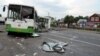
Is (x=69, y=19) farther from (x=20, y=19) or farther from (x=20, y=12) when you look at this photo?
(x=20, y=12)

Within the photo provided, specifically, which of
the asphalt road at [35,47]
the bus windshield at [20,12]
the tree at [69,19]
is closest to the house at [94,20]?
the tree at [69,19]

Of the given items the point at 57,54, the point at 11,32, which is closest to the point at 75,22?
the point at 11,32

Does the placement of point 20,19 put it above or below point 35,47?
above

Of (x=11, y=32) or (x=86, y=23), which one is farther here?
→ (x=86, y=23)

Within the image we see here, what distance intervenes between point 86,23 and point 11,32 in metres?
103

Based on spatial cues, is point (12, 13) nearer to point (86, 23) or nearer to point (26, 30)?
point (26, 30)

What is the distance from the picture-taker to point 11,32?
78.5 feet

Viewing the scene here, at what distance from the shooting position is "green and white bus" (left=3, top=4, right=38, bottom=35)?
74.3 ft

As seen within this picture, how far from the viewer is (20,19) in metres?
22.8

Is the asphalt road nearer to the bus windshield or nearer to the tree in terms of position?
the bus windshield

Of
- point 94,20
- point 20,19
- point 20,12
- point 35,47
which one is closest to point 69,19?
point 94,20

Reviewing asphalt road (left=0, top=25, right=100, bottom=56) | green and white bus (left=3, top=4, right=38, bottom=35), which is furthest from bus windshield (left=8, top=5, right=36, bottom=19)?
asphalt road (left=0, top=25, right=100, bottom=56)

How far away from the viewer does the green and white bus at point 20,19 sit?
74.3 feet

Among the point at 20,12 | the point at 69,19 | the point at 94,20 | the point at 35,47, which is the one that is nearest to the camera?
the point at 35,47
